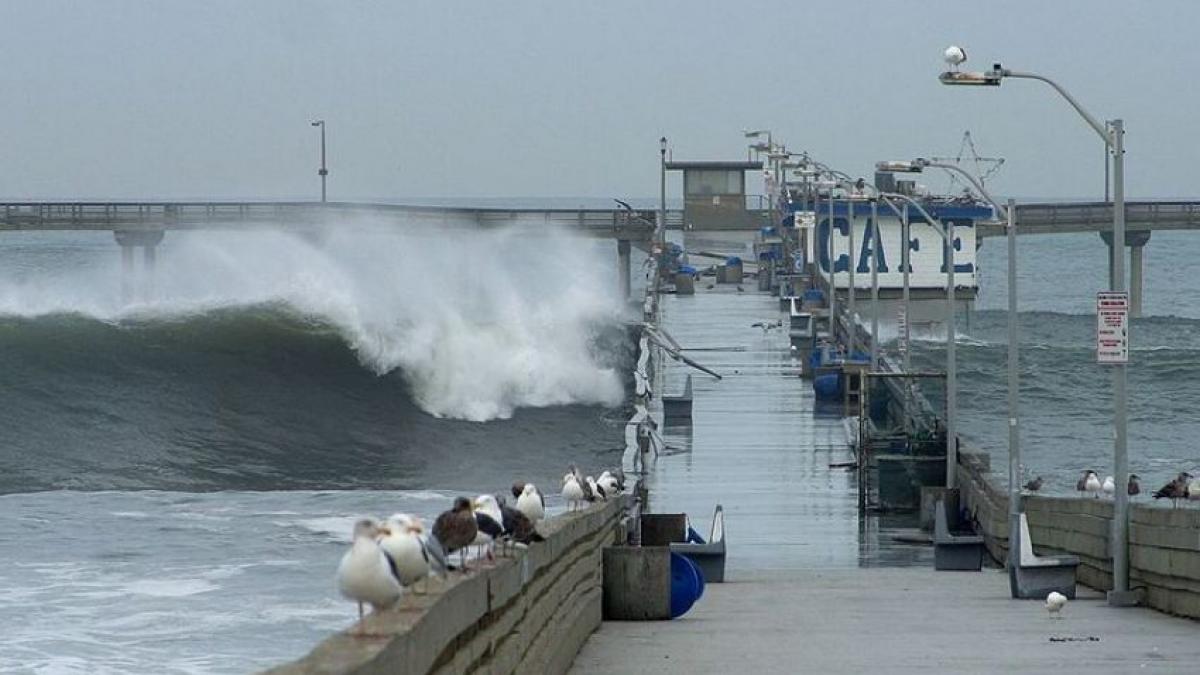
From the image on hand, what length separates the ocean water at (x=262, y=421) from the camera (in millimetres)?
29141

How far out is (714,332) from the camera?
224 ft

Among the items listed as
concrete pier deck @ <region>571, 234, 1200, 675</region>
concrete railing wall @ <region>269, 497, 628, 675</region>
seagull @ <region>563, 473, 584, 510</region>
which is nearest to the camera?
concrete railing wall @ <region>269, 497, 628, 675</region>

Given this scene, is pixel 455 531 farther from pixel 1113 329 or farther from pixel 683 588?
pixel 1113 329

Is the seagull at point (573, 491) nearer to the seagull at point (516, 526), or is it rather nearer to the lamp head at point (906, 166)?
the seagull at point (516, 526)

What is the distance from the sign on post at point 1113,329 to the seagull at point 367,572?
16489 mm

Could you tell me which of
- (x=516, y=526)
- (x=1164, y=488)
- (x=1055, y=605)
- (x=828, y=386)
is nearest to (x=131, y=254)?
(x=828, y=386)

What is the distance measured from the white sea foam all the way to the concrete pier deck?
11.3m

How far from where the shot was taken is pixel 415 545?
36.1 ft

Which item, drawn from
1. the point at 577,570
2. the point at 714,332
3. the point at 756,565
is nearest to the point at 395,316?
the point at 714,332

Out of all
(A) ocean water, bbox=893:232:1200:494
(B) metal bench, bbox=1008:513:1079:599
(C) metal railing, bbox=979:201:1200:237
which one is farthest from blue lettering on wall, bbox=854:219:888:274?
(B) metal bench, bbox=1008:513:1079:599

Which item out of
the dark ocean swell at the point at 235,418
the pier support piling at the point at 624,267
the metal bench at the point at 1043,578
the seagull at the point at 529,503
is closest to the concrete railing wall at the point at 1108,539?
the metal bench at the point at 1043,578

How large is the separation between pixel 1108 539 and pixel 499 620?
46.9 ft

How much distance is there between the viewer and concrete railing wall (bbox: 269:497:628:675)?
9102mm

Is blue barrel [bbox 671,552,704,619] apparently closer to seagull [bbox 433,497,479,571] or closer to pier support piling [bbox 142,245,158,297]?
seagull [bbox 433,497,479,571]
